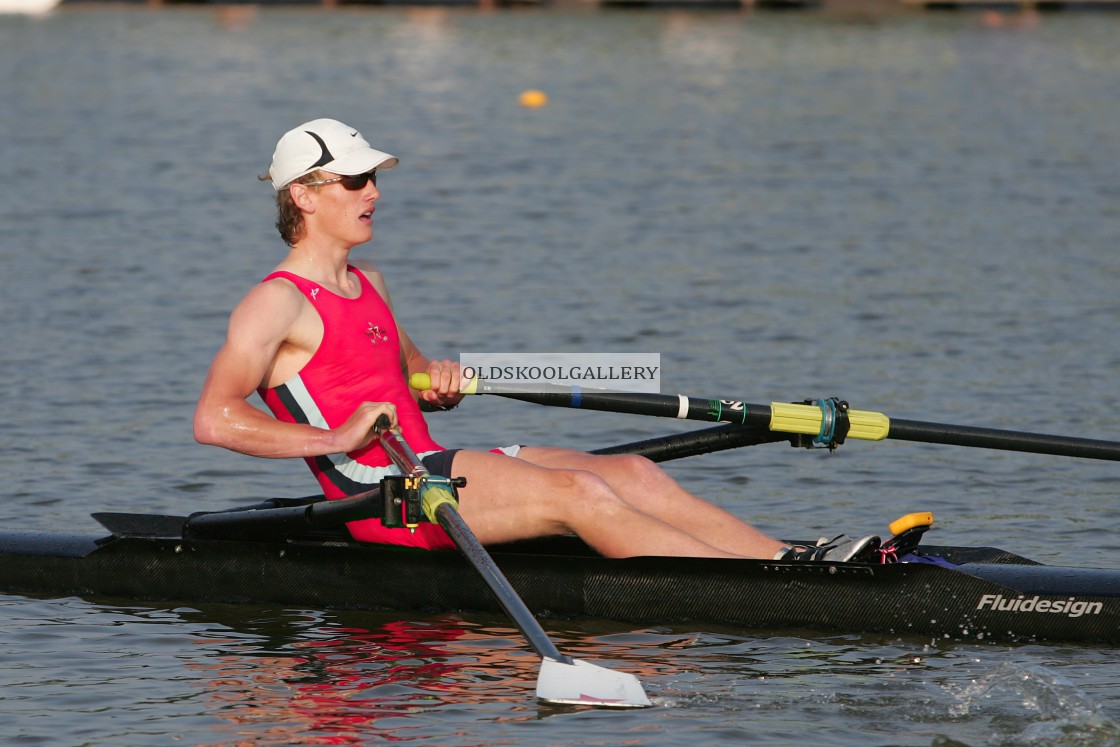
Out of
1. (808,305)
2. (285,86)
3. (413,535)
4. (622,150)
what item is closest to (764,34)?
(285,86)

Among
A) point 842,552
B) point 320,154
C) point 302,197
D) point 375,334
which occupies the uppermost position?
point 320,154

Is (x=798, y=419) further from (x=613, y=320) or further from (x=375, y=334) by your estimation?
(x=613, y=320)

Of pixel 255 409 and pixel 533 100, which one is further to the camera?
pixel 533 100

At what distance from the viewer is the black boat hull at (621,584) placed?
6.28 meters

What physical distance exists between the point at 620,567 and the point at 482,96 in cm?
2217

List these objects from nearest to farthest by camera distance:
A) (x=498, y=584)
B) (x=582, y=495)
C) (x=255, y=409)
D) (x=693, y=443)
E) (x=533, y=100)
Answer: (x=498, y=584) → (x=255, y=409) → (x=582, y=495) → (x=693, y=443) → (x=533, y=100)

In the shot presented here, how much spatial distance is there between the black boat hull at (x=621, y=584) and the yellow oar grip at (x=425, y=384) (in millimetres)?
619

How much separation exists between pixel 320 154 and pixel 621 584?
6.29 feet

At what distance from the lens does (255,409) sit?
6094 millimetres

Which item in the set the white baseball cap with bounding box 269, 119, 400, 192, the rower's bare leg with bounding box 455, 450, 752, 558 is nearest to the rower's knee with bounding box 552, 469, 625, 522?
the rower's bare leg with bounding box 455, 450, 752, 558

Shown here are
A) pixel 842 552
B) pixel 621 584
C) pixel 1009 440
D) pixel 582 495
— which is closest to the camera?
pixel 582 495

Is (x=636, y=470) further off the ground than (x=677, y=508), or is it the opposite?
(x=636, y=470)

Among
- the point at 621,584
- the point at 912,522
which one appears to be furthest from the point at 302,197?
the point at 912,522

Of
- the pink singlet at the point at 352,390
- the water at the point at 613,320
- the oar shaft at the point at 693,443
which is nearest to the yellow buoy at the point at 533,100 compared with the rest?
the water at the point at 613,320
